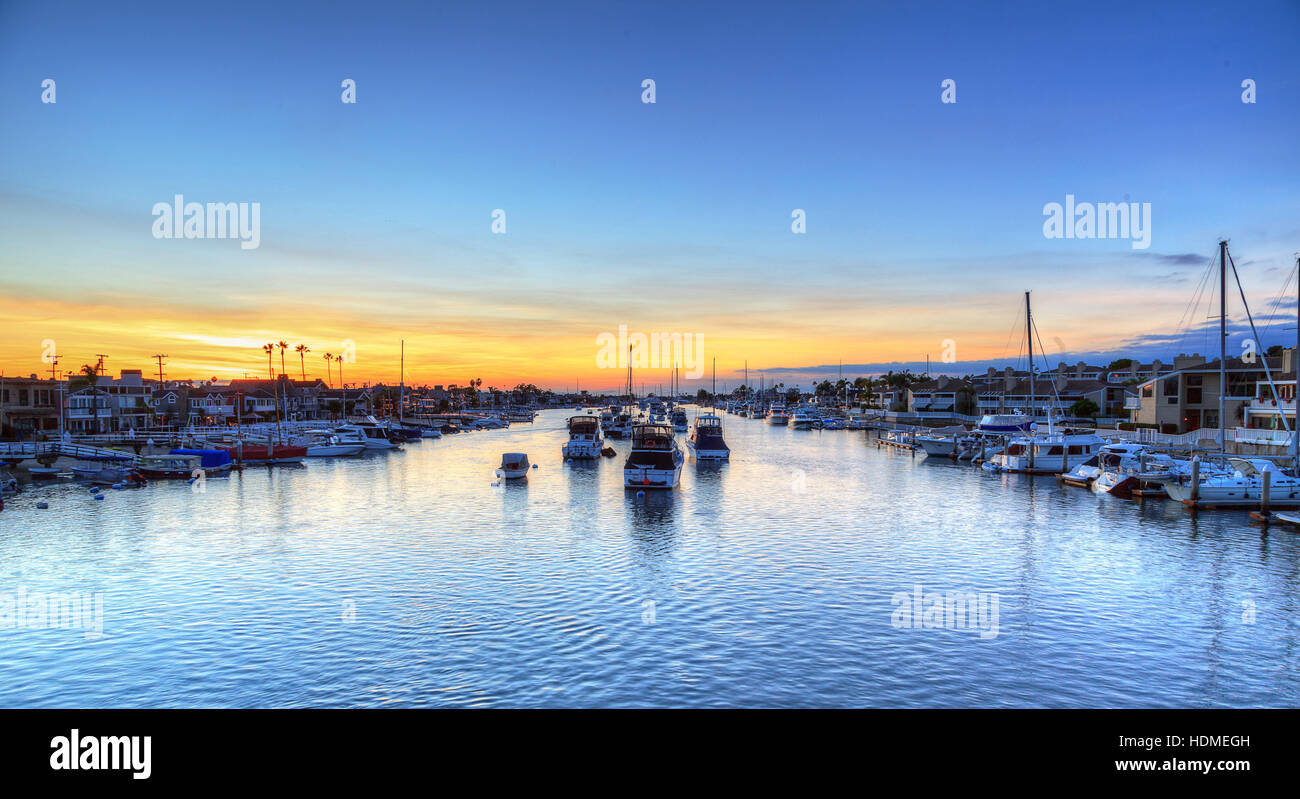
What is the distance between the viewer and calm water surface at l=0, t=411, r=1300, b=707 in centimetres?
1695

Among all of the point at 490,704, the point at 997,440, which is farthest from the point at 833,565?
the point at 997,440

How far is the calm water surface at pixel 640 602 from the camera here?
1695 cm

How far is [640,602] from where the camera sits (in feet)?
78.0

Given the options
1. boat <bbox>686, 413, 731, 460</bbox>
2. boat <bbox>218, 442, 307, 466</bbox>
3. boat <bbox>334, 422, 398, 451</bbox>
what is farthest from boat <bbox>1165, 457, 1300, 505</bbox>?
boat <bbox>334, 422, 398, 451</bbox>

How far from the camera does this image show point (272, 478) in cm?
6059

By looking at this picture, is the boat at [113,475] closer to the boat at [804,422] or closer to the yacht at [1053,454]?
the yacht at [1053,454]

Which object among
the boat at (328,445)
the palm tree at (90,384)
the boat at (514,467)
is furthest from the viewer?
the palm tree at (90,384)

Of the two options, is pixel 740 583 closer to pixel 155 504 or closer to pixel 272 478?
pixel 155 504

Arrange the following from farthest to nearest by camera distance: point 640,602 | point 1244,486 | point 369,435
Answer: point 369,435 → point 1244,486 → point 640,602

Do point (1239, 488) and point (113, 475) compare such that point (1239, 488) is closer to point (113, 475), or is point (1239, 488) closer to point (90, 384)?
point (113, 475)

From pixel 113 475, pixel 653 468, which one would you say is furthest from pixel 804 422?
pixel 113 475

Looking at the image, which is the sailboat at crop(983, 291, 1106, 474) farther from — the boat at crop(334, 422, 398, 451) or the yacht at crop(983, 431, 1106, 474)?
the boat at crop(334, 422, 398, 451)

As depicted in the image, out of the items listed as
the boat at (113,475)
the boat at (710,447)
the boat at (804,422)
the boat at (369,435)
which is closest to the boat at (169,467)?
the boat at (113,475)
